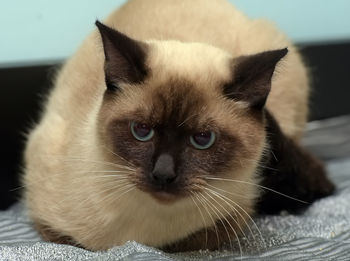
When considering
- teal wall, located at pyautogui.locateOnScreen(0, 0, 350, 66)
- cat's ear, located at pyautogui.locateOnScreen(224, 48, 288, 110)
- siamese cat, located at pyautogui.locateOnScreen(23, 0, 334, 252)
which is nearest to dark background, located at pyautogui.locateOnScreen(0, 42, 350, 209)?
teal wall, located at pyautogui.locateOnScreen(0, 0, 350, 66)

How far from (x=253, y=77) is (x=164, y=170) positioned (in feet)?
0.82

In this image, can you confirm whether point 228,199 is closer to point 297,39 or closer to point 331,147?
point 331,147

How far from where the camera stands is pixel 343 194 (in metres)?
1.65

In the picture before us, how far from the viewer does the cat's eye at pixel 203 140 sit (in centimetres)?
101

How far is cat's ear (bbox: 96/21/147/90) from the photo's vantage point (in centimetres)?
100

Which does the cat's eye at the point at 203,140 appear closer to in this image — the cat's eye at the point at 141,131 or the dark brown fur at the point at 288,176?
the cat's eye at the point at 141,131

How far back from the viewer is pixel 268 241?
1.25 metres

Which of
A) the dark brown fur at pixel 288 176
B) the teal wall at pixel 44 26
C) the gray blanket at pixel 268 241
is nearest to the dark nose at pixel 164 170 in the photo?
the gray blanket at pixel 268 241

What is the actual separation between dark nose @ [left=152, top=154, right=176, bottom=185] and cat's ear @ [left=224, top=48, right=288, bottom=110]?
0.20 metres

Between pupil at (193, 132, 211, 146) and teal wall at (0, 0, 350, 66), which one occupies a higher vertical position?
pupil at (193, 132, 211, 146)

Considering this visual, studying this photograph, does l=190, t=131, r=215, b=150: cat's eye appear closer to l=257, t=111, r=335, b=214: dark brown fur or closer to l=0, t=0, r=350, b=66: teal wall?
l=257, t=111, r=335, b=214: dark brown fur

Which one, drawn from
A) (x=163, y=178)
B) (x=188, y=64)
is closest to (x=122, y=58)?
(x=188, y=64)

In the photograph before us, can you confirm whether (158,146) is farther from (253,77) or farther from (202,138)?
(253,77)

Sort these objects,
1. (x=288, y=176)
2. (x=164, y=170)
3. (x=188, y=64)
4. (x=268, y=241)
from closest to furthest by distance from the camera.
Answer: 1. (x=164, y=170)
2. (x=188, y=64)
3. (x=268, y=241)
4. (x=288, y=176)
